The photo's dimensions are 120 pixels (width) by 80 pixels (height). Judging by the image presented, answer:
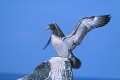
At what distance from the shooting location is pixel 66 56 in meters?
11.2

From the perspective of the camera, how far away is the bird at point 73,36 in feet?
36.8

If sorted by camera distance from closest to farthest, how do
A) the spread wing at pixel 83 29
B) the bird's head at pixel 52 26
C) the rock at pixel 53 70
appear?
1. the rock at pixel 53 70
2. the bird's head at pixel 52 26
3. the spread wing at pixel 83 29

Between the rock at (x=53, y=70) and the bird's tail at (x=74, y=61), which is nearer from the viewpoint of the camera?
the rock at (x=53, y=70)

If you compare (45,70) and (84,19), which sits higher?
(84,19)

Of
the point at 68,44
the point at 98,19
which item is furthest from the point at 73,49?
the point at 98,19

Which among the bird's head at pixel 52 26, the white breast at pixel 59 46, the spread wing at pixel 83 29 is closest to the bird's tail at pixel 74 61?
the white breast at pixel 59 46

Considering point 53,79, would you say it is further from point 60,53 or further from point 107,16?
point 107,16

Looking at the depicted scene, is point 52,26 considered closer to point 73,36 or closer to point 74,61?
point 73,36

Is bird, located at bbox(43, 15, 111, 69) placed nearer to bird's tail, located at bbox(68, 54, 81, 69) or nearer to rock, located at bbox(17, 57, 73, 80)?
bird's tail, located at bbox(68, 54, 81, 69)

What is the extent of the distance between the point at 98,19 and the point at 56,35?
3.45 ft

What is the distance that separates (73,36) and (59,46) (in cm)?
44

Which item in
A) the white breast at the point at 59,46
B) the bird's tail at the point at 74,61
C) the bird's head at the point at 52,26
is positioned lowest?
the bird's tail at the point at 74,61

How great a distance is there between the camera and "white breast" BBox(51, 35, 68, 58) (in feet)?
36.8

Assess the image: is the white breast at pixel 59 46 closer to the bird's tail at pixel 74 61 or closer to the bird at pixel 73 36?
the bird at pixel 73 36
